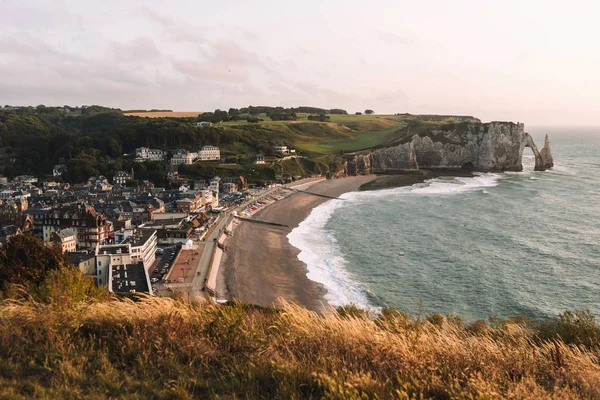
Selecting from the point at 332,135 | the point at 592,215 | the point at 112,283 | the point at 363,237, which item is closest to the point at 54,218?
the point at 112,283

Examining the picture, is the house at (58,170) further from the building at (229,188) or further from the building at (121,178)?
the building at (229,188)

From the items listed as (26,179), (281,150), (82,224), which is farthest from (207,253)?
(281,150)

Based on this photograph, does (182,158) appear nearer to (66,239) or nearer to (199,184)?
(199,184)

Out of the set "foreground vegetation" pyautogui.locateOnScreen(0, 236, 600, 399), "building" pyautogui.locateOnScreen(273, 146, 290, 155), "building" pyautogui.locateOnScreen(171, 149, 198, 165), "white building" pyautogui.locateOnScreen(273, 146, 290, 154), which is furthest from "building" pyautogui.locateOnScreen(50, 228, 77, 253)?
"white building" pyautogui.locateOnScreen(273, 146, 290, 154)

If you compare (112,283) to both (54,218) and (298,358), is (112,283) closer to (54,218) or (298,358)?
(54,218)

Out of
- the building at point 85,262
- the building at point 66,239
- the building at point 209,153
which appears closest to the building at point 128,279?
the building at point 85,262

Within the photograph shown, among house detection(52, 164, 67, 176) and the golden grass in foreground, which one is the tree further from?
house detection(52, 164, 67, 176)
